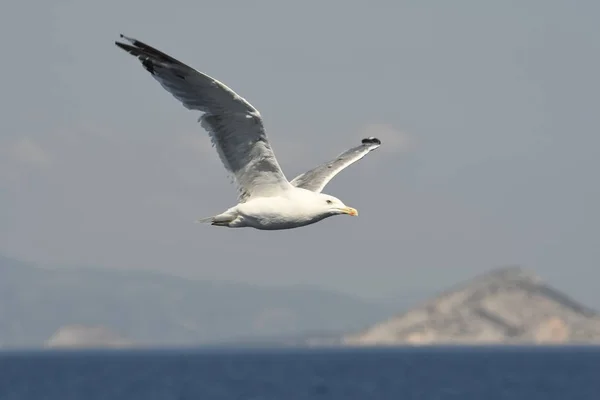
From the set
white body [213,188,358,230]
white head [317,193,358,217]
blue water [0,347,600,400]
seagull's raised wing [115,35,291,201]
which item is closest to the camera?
seagull's raised wing [115,35,291,201]

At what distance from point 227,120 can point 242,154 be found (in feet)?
2.81

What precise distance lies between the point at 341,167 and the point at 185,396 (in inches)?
3358

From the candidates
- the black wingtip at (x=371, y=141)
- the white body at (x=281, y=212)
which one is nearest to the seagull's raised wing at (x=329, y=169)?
the black wingtip at (x=371, y=141)

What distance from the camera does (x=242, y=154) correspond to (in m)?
25.2

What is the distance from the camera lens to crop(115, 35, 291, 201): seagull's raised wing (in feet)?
77.9

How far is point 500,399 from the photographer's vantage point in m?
108

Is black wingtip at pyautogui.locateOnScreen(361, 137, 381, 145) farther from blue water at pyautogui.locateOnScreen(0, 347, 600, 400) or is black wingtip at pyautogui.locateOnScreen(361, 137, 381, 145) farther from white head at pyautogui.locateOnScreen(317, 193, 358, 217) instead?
blue water at pyautogui.locateOnScreen(0, 347, 600, 400)

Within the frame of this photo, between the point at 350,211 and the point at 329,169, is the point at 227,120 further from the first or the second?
the point at 329,169

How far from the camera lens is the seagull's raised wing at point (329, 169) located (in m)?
29.4

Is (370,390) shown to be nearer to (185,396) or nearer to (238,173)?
(185,396)

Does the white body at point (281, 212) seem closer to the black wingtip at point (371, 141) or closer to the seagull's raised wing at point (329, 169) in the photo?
the seagull's raised wing at point (329, 169)

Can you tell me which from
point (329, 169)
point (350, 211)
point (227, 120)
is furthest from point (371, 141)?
point (227, 120)

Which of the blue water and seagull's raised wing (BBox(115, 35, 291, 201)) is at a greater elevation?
the blue water

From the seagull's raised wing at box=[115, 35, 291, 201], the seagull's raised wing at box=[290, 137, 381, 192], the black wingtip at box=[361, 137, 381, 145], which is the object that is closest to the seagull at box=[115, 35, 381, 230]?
the seagull's raised wing at box=[115, 35, 291, 201]
